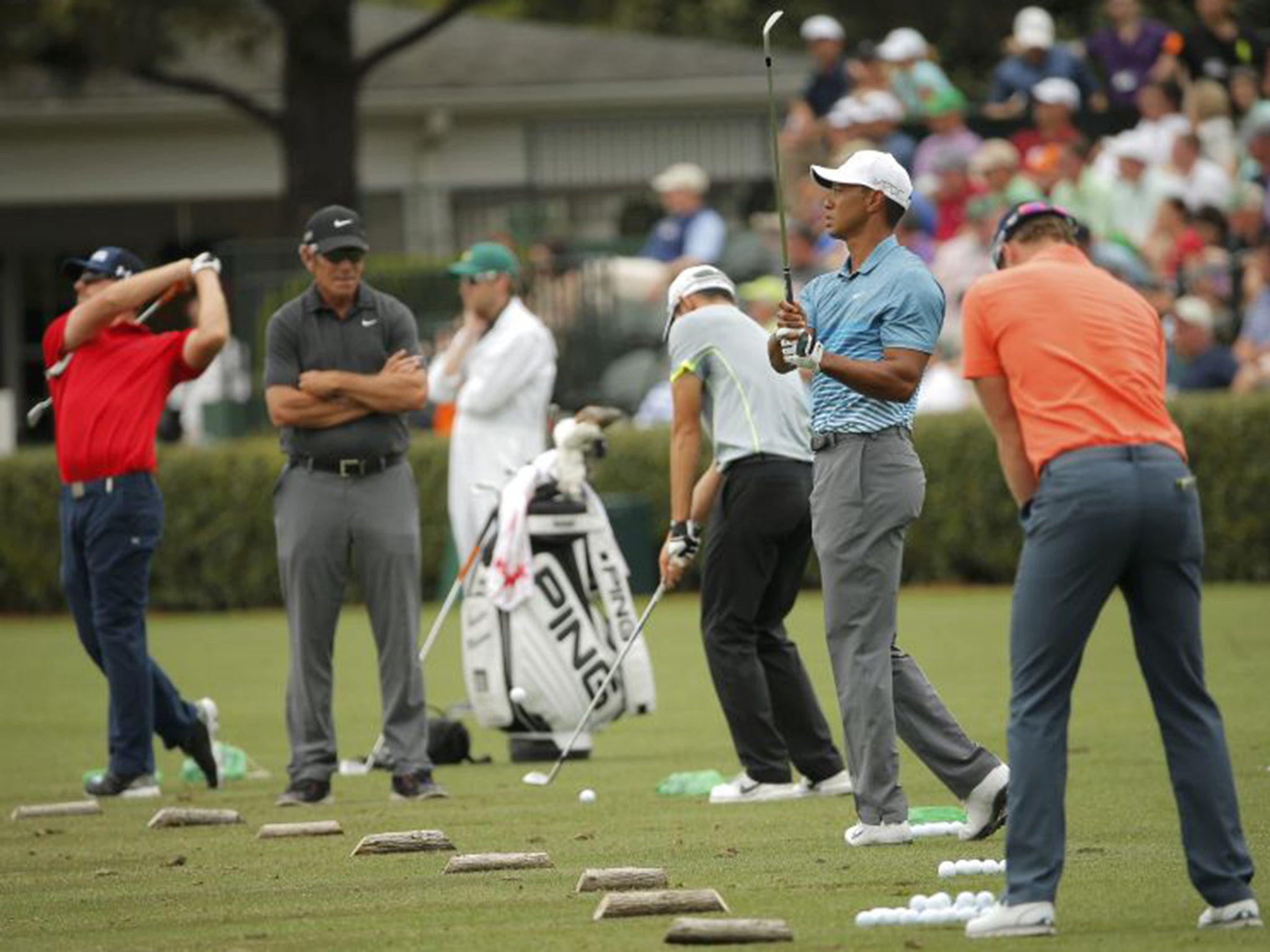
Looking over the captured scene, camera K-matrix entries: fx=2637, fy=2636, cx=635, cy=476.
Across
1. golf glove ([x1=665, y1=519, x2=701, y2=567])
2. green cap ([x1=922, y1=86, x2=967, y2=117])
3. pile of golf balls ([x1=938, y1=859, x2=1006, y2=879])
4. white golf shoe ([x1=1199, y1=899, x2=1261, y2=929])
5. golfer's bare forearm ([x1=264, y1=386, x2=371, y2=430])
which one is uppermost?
green cap ([x1=922, y1=86, x2=967, y2=117])

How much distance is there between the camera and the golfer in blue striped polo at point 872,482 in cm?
898

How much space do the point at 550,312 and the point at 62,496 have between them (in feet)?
41.6

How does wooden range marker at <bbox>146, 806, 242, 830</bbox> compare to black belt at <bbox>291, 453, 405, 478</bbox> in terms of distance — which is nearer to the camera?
wooden range marker at <bbox>146, 806, 242, 830</bbox>

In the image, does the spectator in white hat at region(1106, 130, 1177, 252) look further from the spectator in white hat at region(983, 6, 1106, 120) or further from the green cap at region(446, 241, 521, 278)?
the green cap at region(446, 241, 521, 278)

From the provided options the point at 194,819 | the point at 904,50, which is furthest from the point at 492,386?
the point at 904,50

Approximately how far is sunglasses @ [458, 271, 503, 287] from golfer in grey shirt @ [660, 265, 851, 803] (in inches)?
148

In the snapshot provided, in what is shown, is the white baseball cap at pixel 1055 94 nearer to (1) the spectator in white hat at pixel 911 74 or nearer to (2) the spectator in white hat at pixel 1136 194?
(2) the spectator in white hat at pixel 1136 194

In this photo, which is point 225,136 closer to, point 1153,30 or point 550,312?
point 550,312

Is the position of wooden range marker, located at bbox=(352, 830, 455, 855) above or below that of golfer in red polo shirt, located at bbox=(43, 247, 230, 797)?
below

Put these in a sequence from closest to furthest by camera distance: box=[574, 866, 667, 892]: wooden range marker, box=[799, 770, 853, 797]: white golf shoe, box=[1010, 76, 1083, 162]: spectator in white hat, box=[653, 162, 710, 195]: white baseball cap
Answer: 1. box=[574, 866, 667, 892]: wooden range marker
2. box=[799, 770, 853, 797]: white golf shoe
3. box=[653, 162, 710, 195]: white baseball cap
4. box=[1010, 76, 1083, 162]: spectator in white hat

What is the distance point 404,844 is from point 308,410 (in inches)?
103

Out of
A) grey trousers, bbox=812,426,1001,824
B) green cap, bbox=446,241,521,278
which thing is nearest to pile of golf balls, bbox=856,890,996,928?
grey trousers, bbox=812,426,1001,824

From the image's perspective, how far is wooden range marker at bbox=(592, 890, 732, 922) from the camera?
296 inches

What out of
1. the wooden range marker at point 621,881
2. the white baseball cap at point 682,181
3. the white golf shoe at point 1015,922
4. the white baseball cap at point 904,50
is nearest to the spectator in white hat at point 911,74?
the white baseball cap at point 904,50
